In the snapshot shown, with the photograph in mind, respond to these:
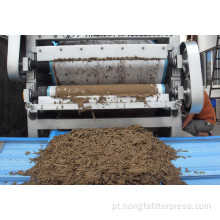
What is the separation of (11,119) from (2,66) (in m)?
0.74

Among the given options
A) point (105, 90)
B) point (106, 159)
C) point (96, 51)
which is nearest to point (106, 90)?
point (105, 90)

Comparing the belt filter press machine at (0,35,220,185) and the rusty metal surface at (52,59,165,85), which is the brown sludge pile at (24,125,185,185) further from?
the rusty metal surface at (52,59,165,85)

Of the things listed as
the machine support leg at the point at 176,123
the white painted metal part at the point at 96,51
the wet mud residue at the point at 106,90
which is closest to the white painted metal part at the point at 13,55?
the white painted metal part at the point at 96,51

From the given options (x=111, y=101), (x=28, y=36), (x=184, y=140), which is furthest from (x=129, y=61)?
(x=28, y=36)

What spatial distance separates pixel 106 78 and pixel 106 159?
0.87m

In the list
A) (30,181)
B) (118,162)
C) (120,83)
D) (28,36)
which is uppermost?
(28,36)

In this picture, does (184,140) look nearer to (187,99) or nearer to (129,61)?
(187,99)

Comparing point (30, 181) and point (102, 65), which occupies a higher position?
point (102, 65)

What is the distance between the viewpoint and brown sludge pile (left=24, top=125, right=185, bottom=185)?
1.28 m

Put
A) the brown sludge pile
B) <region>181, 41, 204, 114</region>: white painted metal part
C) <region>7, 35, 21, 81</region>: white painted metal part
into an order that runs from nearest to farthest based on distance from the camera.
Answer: the brown sludge pile < <region>181, 41, 204, 114</region>: white painted metal part < <region>7, 35, 21, 81</region>: white painted metal part

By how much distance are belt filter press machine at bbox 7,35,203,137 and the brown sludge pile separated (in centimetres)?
24

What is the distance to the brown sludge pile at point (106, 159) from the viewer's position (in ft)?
4.20

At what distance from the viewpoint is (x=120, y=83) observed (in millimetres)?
1999

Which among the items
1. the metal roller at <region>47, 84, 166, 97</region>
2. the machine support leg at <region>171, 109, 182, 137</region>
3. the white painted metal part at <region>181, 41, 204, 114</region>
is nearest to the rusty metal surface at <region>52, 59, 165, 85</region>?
the metal roller at <region>47, 84, 166, 97</region>
